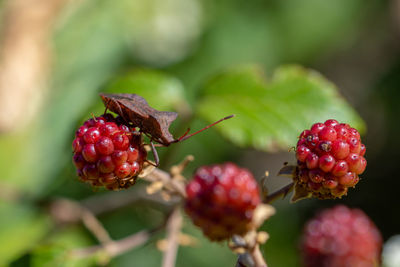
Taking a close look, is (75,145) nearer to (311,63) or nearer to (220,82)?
(220,82)

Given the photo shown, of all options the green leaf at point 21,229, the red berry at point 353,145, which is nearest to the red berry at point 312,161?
the red berry at point 353,145

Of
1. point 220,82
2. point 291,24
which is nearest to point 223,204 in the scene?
point 220,82

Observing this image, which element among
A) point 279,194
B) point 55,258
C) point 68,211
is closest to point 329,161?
point 279,194

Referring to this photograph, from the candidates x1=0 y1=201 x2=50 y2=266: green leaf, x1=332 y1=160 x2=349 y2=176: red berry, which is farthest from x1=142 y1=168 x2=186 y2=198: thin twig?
x1=0 y1=201 x2=50 y2=266: green leaf

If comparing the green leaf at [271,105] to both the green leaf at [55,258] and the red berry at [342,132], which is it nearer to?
the red berry at [342,132]

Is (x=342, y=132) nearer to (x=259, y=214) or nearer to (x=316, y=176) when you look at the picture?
(x=316, y=176)

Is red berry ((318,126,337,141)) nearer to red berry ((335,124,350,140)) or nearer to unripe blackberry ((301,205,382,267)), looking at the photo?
red berry ((335,124,350,140))
